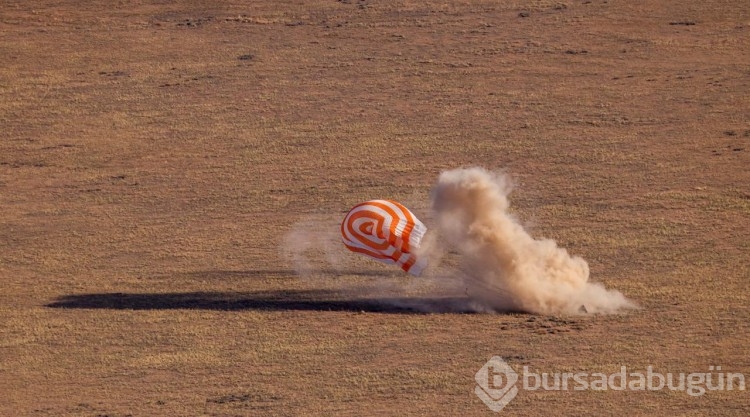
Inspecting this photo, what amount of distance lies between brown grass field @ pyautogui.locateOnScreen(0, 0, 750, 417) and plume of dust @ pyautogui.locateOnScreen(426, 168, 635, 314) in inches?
31.7

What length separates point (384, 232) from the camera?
1335 inches

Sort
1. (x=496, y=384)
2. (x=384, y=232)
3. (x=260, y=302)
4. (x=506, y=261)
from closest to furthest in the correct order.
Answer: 1. (x=496, y=384)
2. (x=384, y=232)
3. (x=506, y=261)
4. (x=260, y=302)

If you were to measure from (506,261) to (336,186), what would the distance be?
38.1 ft

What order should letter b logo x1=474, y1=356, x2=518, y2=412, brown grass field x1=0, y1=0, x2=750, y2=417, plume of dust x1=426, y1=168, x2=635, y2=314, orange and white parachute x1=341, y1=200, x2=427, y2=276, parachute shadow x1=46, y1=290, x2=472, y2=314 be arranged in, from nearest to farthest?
letter b logo x1=474, y1=356, x2=518, y2=412, brown grass field x1=0, y1=0, x2=750, y2=417, orange and white parachute x1=341, y1=200, x2=427, y2=276, plume of dust x1=426, y1=168, x2=635, y2=314, parachute shadow x1=46, y1=290, x2=472, y2=314

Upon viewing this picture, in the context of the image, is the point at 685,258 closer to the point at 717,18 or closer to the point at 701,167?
the point at 701,167

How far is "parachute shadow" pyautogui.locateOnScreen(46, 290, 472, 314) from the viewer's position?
119 feet

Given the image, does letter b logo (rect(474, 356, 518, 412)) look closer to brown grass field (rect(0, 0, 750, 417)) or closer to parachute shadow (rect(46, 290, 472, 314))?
brown grass field (rect(0, 0, 750, 417))

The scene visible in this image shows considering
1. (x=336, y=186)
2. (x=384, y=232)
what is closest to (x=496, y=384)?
(x=384, y=232)

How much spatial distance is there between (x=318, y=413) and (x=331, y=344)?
393 centimetres

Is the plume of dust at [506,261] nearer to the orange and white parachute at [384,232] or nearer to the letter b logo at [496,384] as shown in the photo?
the orange and white parachute at [384,232]

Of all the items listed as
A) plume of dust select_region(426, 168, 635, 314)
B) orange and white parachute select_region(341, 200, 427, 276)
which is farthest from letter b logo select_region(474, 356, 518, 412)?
orange and white parachute select_region(341, 200, 427, 276)

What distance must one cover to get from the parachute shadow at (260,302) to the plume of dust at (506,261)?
1296mm

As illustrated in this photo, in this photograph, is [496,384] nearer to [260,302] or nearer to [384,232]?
[384,232]

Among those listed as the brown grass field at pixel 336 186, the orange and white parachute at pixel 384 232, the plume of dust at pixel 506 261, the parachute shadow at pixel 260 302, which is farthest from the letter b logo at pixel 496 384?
the orange and white parachute at pixel 384 232
